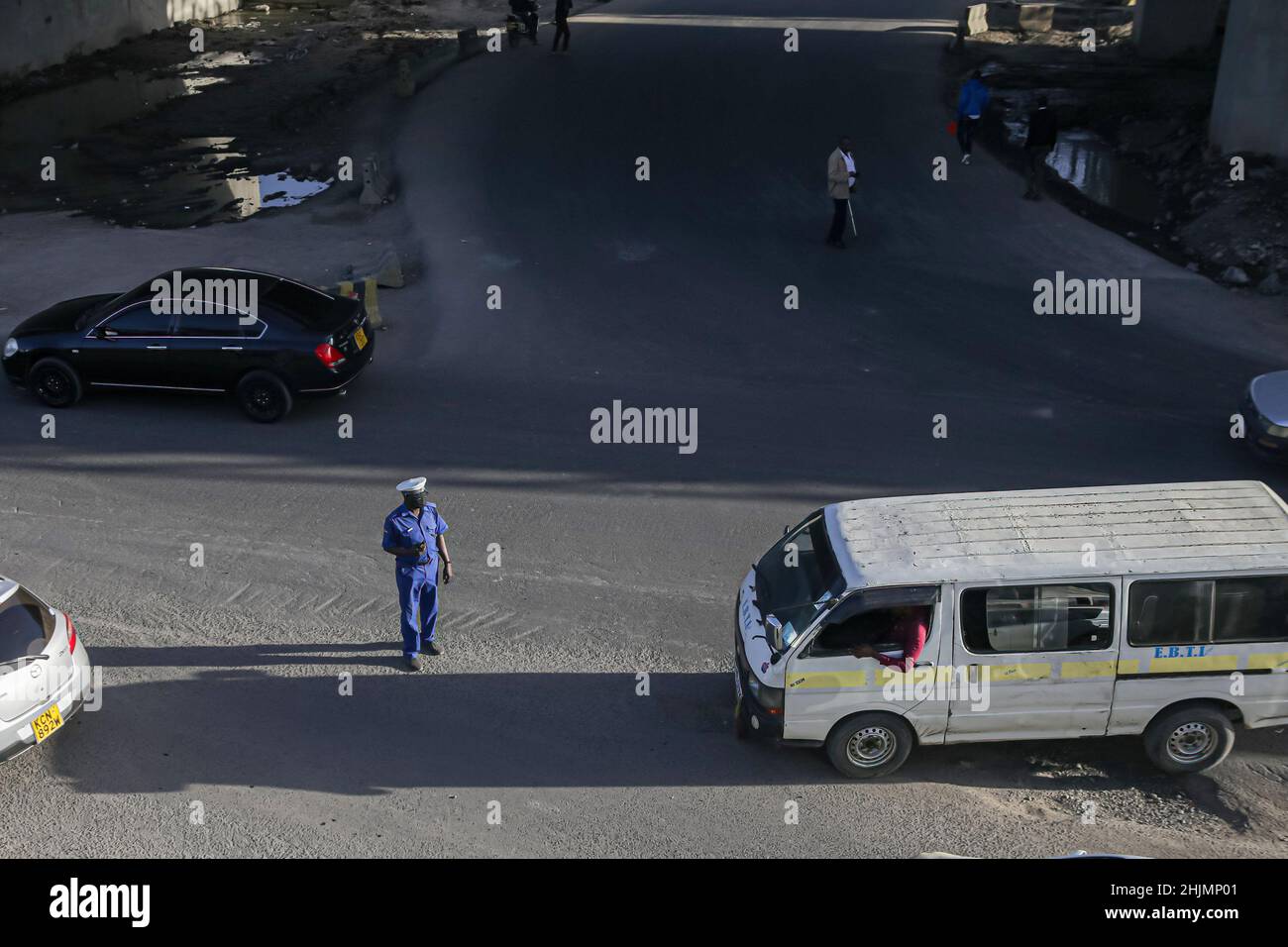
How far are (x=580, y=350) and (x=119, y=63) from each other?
75.1 feet

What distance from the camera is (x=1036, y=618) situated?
8.04m

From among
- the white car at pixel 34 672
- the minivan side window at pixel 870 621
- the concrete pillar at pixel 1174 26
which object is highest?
the concrete pillar at pixel 1174 26

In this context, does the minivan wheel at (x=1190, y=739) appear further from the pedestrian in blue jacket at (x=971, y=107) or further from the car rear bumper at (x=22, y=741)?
the pedestrian in blue jacket at (x=971, y=107)

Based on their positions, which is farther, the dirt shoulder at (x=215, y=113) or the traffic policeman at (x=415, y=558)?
the dirt shoulder at (x=215, y=113)

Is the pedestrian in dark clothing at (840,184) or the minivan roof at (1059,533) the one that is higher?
the pedestrian in dark clothing at (840,184)

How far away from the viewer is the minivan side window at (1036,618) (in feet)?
26.2

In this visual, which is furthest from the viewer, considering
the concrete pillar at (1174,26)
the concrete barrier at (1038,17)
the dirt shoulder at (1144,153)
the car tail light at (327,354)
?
the concrete barrier at (1038,17)

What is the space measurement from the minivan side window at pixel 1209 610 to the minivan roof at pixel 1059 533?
0.12 m

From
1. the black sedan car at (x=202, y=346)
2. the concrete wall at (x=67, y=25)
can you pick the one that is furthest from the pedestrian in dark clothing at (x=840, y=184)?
the concrete wall at (x=67, y=25)

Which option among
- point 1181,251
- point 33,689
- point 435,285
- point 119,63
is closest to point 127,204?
point 435,285

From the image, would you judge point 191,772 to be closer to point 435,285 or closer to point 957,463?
point 957,463

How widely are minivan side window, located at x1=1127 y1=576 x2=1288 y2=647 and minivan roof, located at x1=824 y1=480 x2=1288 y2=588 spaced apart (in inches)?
4.8

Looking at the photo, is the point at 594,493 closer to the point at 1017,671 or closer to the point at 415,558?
the point at 415,558

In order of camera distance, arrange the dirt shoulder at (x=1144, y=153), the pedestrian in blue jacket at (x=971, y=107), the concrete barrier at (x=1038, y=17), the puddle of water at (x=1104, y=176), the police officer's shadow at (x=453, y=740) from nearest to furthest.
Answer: the police officer's shadow at (x=453, y=740) < the dirt shoulder at (x=1144, y=153) < the puddle of water at (x=1104, y=176) < the pedestrian in blue jacket at (x=971, y=107) < the concrete barrier at (x=1038, y=17)
